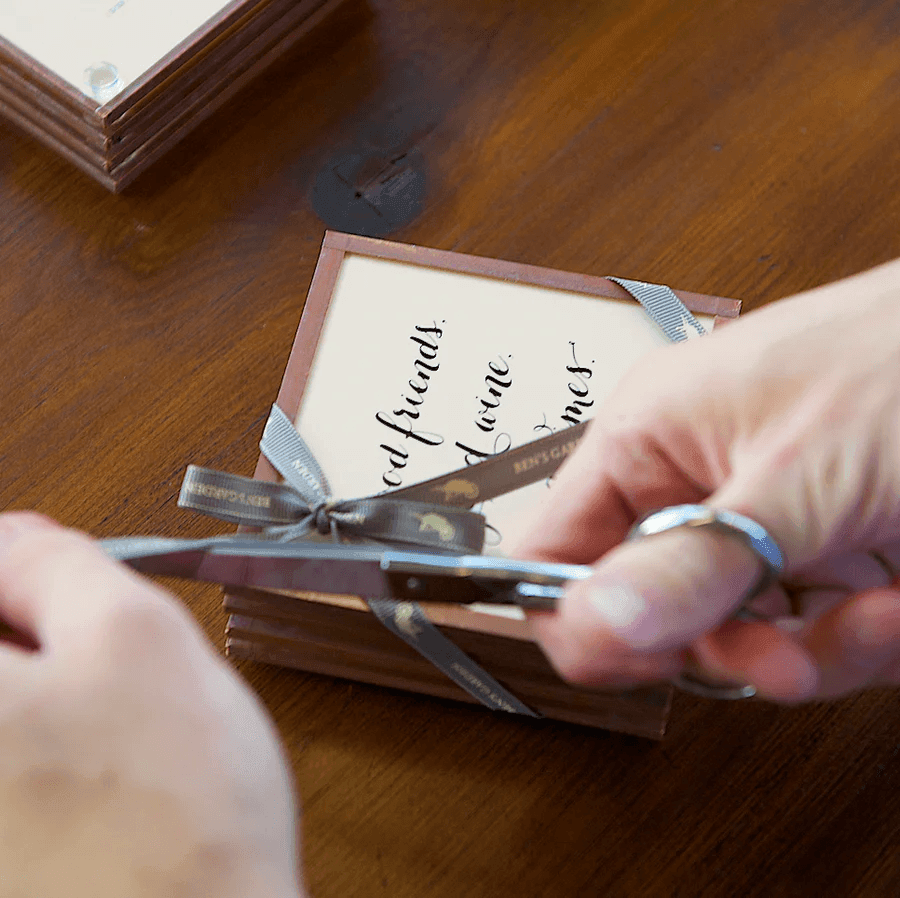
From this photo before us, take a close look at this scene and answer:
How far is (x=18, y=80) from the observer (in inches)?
27.5

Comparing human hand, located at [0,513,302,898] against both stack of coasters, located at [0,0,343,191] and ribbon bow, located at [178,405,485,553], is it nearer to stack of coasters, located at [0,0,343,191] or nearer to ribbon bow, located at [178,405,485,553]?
ribbon bow, located at [178,405,485,553]

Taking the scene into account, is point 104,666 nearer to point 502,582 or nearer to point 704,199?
point 502,582

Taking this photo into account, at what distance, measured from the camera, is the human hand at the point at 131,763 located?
0.37 m

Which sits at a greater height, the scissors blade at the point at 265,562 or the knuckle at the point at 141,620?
the knuckle at the point at 141,620

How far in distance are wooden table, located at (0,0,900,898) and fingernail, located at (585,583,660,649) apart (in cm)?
15

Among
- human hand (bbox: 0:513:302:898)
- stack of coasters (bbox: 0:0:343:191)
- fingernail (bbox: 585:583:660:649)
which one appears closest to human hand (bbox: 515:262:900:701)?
fingernail (bbox: 585:583:660:649)

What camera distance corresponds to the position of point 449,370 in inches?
25.1

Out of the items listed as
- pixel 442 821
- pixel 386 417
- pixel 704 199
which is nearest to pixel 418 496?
pixel 386 417

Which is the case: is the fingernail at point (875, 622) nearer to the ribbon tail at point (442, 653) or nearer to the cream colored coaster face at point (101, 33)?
the ribbon tail at point (442, 653)

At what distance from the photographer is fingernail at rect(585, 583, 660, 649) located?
0.46 m

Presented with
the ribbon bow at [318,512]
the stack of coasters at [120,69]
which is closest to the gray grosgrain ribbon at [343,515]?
the ribbon bow at [318,512]

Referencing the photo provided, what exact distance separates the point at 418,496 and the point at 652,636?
0.57 feet

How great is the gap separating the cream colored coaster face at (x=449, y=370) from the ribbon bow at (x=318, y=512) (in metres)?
0.02

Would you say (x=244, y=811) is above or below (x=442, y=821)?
above
